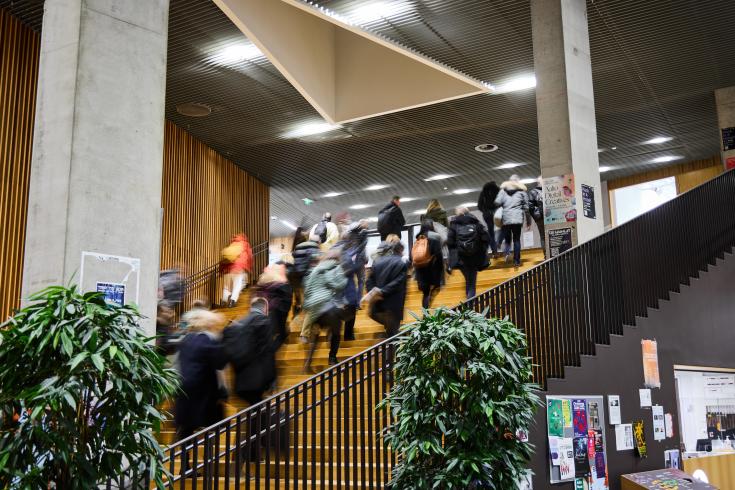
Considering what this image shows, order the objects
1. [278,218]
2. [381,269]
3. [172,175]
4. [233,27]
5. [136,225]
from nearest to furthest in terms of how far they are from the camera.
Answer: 1. [136,225]
2. [381,269]
3. [233,27]
4. [172,175]
5. [278,218]

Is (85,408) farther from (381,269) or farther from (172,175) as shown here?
(172,175)

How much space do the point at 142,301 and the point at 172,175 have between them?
9.61 metres

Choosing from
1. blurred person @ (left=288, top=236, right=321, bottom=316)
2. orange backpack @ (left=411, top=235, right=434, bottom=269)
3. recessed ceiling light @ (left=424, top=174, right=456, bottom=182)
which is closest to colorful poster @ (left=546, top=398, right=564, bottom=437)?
orange backpack @ (left=411, top=235, right=434, bottom=269)

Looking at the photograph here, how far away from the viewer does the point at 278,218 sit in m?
22.2

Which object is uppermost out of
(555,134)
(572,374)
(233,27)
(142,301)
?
(233,27)

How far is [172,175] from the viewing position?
1426 cm

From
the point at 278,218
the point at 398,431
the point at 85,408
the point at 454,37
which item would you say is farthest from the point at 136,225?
the point at 278,218

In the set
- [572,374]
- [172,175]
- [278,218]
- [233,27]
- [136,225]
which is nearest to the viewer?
[136,225]

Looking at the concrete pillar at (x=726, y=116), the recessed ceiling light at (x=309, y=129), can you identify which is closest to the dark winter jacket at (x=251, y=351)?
the recessed ceiling light at (x=309, y=129)

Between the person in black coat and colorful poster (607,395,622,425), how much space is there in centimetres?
347

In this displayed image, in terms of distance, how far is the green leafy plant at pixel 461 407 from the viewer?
5098 mm

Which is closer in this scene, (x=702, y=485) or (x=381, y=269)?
(x=702, y=485)

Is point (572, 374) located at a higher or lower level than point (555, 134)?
lower

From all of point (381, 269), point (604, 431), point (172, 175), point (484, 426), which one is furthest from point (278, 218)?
point (484, 426)
